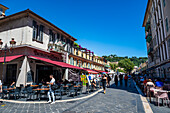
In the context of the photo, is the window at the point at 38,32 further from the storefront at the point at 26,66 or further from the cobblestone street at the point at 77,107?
the cobblestone street at the point at 77,107

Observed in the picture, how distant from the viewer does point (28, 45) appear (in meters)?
12.3

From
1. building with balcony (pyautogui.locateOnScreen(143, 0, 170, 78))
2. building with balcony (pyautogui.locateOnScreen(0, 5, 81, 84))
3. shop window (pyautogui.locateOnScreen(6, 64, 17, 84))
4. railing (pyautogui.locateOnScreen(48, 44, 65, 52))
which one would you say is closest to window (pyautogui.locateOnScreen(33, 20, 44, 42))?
building with balcony (pyautogui.locateOnScreen(0, 5, 81, 84))

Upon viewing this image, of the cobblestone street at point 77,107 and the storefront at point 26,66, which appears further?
the storefront at point 26,66

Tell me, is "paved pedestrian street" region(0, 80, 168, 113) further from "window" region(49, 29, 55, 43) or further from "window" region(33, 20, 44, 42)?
"window" region(49, 29, 55, 43)

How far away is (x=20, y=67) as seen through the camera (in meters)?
12.4

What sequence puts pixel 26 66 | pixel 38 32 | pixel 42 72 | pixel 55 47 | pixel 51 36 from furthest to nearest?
pixel 51 36
pixel 55 47
pixel 42 72
pixel 38 32
pixel 26 66

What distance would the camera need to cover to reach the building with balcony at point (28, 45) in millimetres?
12477

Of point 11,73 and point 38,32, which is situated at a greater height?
point 38,32

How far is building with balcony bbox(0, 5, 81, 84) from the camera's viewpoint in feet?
40.9

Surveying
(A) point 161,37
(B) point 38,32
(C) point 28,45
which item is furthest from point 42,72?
(A) point 161,37

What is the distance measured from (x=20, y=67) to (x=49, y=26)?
22.5 feet

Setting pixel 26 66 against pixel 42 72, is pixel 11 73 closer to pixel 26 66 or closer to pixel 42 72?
pixel 26 66

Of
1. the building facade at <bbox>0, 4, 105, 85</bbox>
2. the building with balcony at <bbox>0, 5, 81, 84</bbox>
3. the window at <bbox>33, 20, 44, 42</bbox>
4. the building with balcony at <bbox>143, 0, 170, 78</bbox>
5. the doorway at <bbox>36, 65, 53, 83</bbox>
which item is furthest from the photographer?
the building with balcony at <bbox>143, 0, 170, 78</bbox>

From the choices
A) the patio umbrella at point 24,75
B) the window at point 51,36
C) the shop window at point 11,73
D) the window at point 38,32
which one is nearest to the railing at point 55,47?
the window at point 51,36
